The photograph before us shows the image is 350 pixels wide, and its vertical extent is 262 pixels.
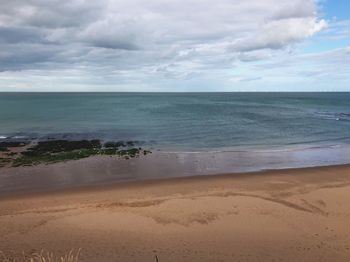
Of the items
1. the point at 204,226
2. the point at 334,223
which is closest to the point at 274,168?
the point at 334,223

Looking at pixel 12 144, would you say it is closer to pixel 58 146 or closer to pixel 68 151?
pixel 58 146

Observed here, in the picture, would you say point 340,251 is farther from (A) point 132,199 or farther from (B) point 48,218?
(B) point 48,218

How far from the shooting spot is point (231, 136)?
3822 centimetres

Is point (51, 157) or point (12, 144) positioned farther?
point (12, 144)

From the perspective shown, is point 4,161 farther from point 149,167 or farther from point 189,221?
point 189,221

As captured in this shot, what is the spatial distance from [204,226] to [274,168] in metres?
10.9

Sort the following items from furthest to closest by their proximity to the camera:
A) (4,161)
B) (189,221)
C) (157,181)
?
(4,161), (157,181), (189,221)

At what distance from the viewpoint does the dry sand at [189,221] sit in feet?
37.6

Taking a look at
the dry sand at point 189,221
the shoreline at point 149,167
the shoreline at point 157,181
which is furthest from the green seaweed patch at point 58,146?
the dry sand at point 189,221

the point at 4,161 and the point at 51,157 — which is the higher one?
the point at 51,157

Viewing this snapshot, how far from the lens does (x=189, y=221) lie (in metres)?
13.7

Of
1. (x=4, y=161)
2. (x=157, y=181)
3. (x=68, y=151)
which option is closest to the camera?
(x=157, y=181)

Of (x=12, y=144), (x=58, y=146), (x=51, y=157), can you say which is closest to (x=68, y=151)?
(x=58, y=146)

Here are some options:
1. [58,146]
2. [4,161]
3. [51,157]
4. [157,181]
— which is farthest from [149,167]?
[58,146]
